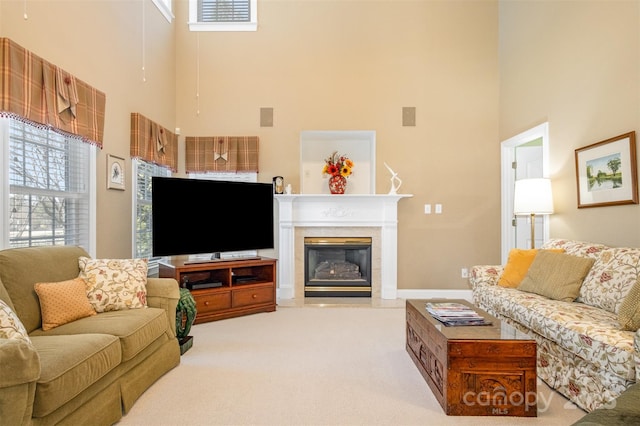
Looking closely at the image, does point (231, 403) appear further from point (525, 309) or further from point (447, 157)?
point (447, 157)

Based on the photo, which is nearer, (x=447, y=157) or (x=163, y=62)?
(x=163, y=62)

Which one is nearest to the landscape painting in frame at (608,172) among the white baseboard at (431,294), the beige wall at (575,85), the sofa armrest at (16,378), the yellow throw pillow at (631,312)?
the beige wall at (575,85)

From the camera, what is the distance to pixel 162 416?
2.00m

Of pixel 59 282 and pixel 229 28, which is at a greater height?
pixel 229 28

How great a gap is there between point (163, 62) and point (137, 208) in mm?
1937

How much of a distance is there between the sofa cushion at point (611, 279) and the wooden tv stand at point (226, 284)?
2982mm

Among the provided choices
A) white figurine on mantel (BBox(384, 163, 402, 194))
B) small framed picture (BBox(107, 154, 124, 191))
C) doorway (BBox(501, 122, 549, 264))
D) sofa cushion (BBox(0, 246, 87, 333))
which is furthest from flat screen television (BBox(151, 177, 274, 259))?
doorway (BBox(501, 122, 549, 264))

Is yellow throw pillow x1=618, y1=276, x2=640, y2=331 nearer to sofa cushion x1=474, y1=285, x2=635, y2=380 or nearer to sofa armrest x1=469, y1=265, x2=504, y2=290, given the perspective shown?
sofa cushion x1=474, y1=285, x2=635, y2=380

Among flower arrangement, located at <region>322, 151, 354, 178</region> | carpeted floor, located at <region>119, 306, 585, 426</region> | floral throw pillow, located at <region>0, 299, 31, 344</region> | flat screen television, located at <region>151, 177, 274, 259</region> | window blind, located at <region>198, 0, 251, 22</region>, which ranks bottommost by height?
carpeted floor, located at <region>119, 306, 585, 426</region>

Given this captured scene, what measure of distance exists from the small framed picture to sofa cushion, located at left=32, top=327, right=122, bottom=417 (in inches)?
75.4

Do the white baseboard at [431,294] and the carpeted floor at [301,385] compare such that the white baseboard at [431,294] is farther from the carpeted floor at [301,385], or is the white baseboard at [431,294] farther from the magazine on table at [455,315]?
the magazine on table at [455,315]

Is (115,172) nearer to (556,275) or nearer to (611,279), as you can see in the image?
(556,275)

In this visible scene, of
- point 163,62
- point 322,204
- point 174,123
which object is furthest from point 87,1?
point 322,204

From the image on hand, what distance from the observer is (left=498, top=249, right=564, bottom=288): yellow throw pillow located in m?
3.19
